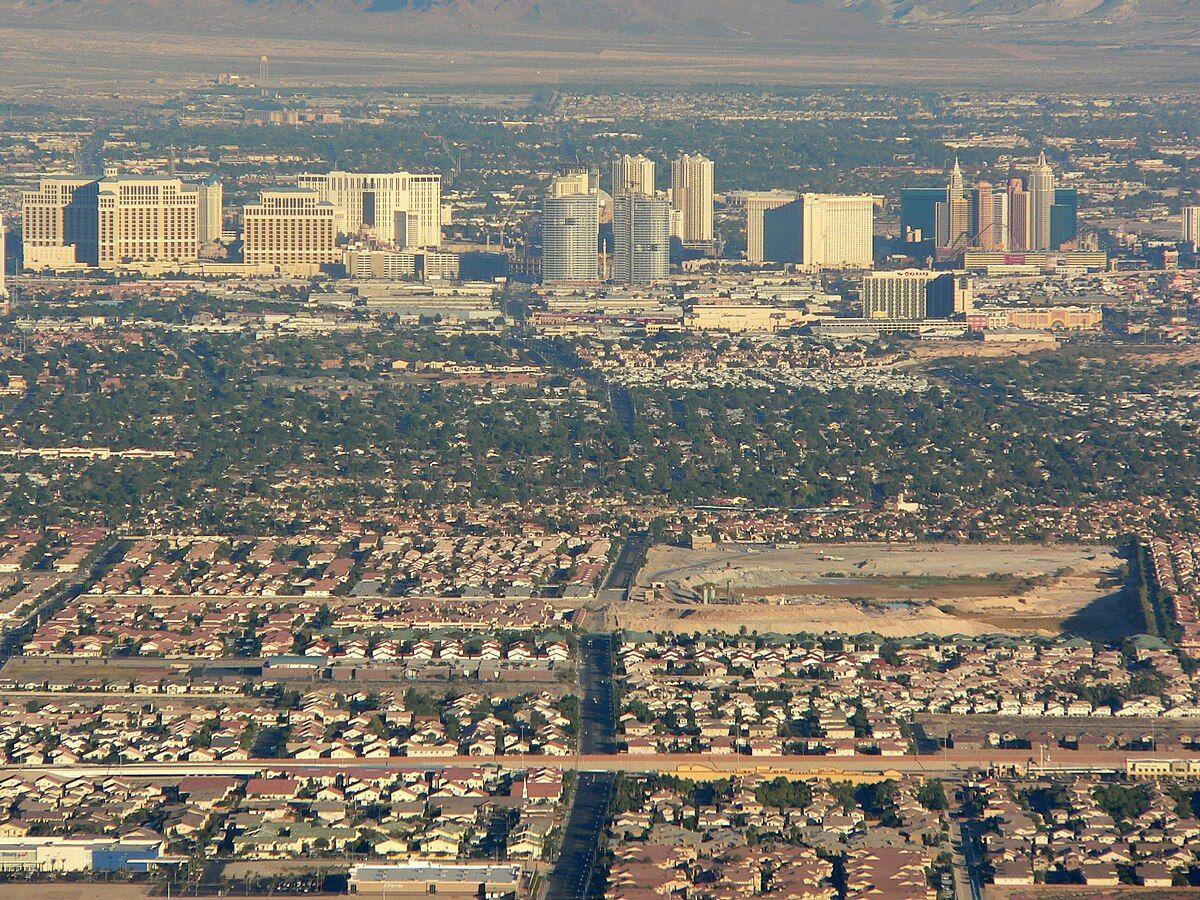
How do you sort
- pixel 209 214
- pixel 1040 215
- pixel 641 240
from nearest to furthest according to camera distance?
pixel 641 240, pixel 209 214, pixel 1040 215

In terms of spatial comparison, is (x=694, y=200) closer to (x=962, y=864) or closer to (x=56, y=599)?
(x=56, y=599)

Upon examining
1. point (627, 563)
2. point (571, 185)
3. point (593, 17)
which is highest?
point (593, 17)

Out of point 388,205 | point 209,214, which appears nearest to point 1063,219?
point 388,205

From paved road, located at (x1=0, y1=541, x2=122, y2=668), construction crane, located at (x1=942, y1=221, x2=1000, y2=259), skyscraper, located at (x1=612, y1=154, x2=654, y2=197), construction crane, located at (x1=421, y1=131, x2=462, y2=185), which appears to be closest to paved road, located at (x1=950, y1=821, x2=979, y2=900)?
paved road, located at (x1=0, y1=541, x2=122, y2=668)

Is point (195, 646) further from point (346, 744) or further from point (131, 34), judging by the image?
point (131, 34)

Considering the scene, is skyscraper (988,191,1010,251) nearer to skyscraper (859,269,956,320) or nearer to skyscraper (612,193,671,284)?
skyscraper (612,193,671,284)

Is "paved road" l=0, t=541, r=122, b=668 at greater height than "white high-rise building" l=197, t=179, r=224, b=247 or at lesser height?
lesser
